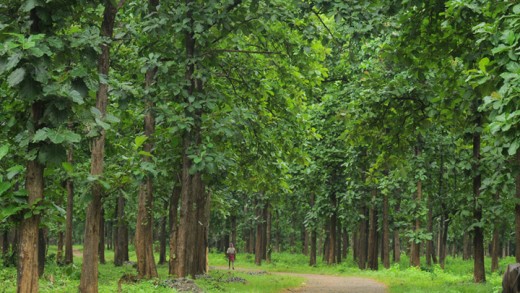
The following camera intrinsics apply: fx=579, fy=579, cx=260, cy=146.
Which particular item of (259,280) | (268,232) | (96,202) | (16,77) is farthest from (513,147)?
(268,232)

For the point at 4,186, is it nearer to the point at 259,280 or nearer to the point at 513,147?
the point at 513,147

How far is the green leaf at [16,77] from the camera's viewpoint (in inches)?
210

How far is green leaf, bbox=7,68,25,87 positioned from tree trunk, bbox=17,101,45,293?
0.60 metres

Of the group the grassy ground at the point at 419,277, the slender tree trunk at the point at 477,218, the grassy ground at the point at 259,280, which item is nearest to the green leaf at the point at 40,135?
the grassy ground at the point at 259,280

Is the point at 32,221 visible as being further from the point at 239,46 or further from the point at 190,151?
the point at 239,46

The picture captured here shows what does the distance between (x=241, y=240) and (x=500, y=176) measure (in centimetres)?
6056

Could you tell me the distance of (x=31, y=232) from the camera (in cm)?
584

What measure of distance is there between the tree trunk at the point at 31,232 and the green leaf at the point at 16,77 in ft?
1.96

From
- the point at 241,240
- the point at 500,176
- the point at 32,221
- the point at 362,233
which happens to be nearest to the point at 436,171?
the point at 362,233

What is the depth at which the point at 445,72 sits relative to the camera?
46.0 feet

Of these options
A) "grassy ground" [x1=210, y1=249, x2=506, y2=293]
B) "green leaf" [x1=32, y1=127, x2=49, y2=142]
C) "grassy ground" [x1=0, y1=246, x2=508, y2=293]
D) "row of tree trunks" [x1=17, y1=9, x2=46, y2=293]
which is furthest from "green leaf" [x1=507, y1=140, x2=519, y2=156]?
"grassy ground" [x1=210, y1=249, x2=506, y2=293]

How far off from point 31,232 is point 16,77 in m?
1.58

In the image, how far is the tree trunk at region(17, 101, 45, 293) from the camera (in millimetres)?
5745

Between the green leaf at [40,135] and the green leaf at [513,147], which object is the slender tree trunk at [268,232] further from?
the green leaf at [40,135]
